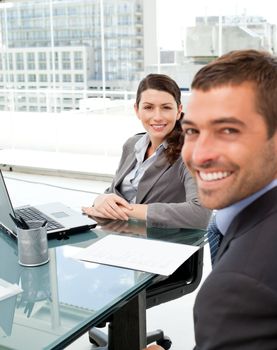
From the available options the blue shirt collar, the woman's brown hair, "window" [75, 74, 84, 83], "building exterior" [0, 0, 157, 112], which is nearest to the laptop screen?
the woman's brown hair

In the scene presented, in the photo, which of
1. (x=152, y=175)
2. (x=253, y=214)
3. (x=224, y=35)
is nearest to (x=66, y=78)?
(x=224, y=35)

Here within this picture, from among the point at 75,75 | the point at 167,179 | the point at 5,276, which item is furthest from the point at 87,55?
the point at 5,276

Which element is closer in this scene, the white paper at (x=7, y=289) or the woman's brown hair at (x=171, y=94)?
the white paper at (x=7, y=289)

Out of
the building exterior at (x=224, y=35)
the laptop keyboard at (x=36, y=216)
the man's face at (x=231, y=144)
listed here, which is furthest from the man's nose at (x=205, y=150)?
the building exterior at (x=224, y=35)

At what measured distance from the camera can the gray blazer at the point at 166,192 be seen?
5.48ft

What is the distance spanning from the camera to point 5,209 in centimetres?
153

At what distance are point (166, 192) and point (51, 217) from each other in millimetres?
443

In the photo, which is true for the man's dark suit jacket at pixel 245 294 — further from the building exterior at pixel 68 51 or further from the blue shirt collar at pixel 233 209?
the building exterior at pixel 68 51

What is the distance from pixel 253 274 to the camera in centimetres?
69

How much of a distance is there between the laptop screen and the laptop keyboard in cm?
10

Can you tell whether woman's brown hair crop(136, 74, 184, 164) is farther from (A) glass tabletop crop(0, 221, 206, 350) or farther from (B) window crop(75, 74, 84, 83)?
(B) window crop(75, 74, 84, 83)

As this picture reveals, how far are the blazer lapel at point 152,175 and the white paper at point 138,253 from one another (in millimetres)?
332

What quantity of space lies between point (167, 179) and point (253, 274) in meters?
1.15

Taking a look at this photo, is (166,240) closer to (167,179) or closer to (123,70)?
(167,179)
